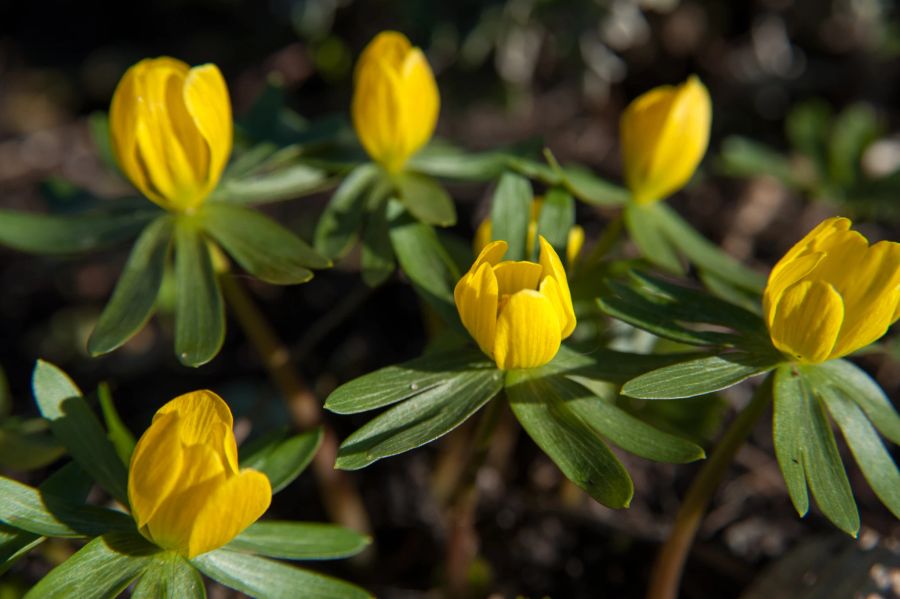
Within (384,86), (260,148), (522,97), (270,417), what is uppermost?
(384,86)

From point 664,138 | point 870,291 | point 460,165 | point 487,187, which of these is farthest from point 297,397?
point 487,187

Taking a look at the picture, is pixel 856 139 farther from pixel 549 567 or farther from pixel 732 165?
pixel 549 567

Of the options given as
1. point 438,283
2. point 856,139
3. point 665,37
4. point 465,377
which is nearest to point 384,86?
point 438,283

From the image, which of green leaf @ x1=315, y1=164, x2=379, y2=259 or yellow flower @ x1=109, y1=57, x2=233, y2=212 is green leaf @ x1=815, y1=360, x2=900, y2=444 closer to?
Answer: green leaf @ x1=315, y1=164, x2=379, y2=259

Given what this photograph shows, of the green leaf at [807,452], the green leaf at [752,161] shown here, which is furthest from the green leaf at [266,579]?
the green leaf at [752,161]

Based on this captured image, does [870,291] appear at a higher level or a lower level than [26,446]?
higher

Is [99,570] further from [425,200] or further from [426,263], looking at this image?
[425,200]
